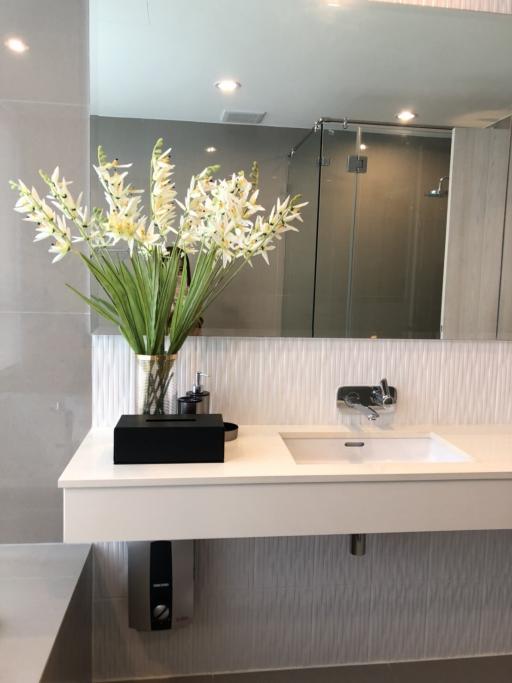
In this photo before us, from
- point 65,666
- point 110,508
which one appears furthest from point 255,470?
point 65,666

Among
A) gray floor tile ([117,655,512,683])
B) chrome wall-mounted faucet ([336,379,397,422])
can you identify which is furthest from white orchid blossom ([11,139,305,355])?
gray floor tile ([117,655,512,683])

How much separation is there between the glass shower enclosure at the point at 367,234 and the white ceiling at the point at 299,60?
90mm

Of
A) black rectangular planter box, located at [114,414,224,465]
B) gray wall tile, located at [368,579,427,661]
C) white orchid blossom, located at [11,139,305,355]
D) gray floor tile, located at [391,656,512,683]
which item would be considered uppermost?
white orchid blossom, located at [11,139,305,355]

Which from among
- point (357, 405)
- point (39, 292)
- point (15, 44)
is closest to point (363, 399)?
point (357, 405)

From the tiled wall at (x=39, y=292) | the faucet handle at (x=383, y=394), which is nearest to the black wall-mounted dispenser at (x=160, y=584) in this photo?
the tiled wall at (x=39, y=292)

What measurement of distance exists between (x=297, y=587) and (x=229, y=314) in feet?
3.03

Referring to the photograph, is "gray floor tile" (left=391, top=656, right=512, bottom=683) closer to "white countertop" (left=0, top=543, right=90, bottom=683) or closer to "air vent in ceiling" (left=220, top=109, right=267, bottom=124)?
"white countertop" (left=0, top=543, right=90, bottom=683)

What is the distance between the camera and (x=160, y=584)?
1.79m

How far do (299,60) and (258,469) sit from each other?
123 centimetres

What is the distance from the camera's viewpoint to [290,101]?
180cm

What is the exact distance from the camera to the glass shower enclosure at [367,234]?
181 cm

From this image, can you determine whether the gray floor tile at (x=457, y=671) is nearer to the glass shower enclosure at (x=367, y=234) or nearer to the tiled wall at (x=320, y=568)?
the tiled wall at (x=320, y=568)

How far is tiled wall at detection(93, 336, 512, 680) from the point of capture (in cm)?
185

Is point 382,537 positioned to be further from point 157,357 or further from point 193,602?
point 157,357
